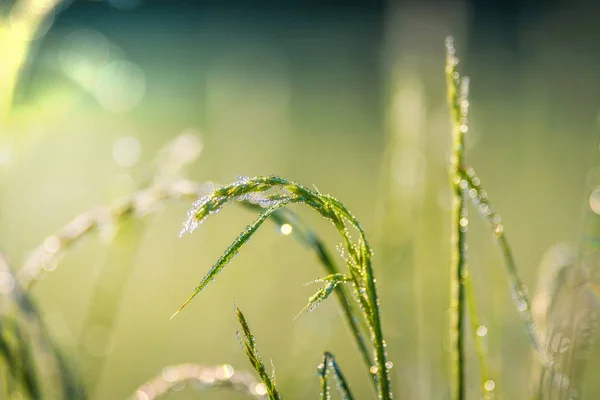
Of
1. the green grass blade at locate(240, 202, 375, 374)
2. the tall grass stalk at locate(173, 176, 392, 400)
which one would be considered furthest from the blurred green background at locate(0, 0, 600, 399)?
the green grass blade at locate(240, 202, 375, 374)

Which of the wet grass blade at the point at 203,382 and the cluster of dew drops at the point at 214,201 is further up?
the cluster of dew drops at the point at 214,201

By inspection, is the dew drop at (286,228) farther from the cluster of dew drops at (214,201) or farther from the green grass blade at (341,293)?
the cluster of dew drops at (214,201)

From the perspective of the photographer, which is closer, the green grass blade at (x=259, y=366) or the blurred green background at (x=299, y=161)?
the green grass blade at (x=259, y=366)

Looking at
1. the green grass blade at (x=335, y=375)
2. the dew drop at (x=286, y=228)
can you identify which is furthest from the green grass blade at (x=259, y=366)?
the dew drop at (x=286, y=228)

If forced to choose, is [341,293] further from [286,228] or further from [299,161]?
[299,161]

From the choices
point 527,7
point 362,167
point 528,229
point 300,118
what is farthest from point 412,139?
point 527,7

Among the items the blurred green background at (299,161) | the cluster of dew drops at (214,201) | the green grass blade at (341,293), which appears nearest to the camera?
the cluster of dew drops at (214,201)
